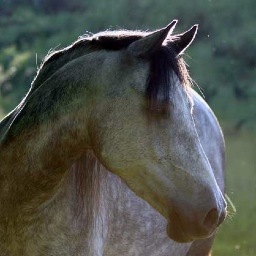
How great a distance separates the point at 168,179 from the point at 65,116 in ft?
1.76

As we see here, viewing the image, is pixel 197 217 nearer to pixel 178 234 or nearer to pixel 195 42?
pixel 178 234

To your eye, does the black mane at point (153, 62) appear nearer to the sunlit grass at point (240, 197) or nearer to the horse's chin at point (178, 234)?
the horse's chin at point (178, 234)

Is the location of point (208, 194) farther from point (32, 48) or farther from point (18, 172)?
point (32, 48)

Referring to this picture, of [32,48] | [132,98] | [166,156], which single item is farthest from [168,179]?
[32,48]

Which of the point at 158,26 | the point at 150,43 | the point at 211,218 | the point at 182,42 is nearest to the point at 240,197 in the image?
the point at 182,42

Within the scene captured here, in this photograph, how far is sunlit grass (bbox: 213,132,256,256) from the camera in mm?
9766

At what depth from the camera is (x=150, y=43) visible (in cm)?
432

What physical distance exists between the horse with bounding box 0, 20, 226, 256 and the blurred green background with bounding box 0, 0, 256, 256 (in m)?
9.09

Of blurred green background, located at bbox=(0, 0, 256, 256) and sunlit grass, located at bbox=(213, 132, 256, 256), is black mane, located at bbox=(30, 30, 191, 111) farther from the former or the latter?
blurred green background, located at bbox=(0, 0, 256, 256)

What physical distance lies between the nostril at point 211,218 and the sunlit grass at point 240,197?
5101 millimetres

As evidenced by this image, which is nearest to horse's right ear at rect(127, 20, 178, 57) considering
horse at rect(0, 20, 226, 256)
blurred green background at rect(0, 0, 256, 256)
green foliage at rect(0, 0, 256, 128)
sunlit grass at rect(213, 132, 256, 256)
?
horse at rect(0, 20, 226, 256)

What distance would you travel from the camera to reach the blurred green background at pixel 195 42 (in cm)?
1748

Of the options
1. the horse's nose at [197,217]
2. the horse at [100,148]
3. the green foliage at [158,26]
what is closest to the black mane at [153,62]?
the horse at [100,148]

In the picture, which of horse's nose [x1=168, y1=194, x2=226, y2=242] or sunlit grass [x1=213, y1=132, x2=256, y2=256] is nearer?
horse's nose [x1=168, y1=194, x2=226, y2=242]
